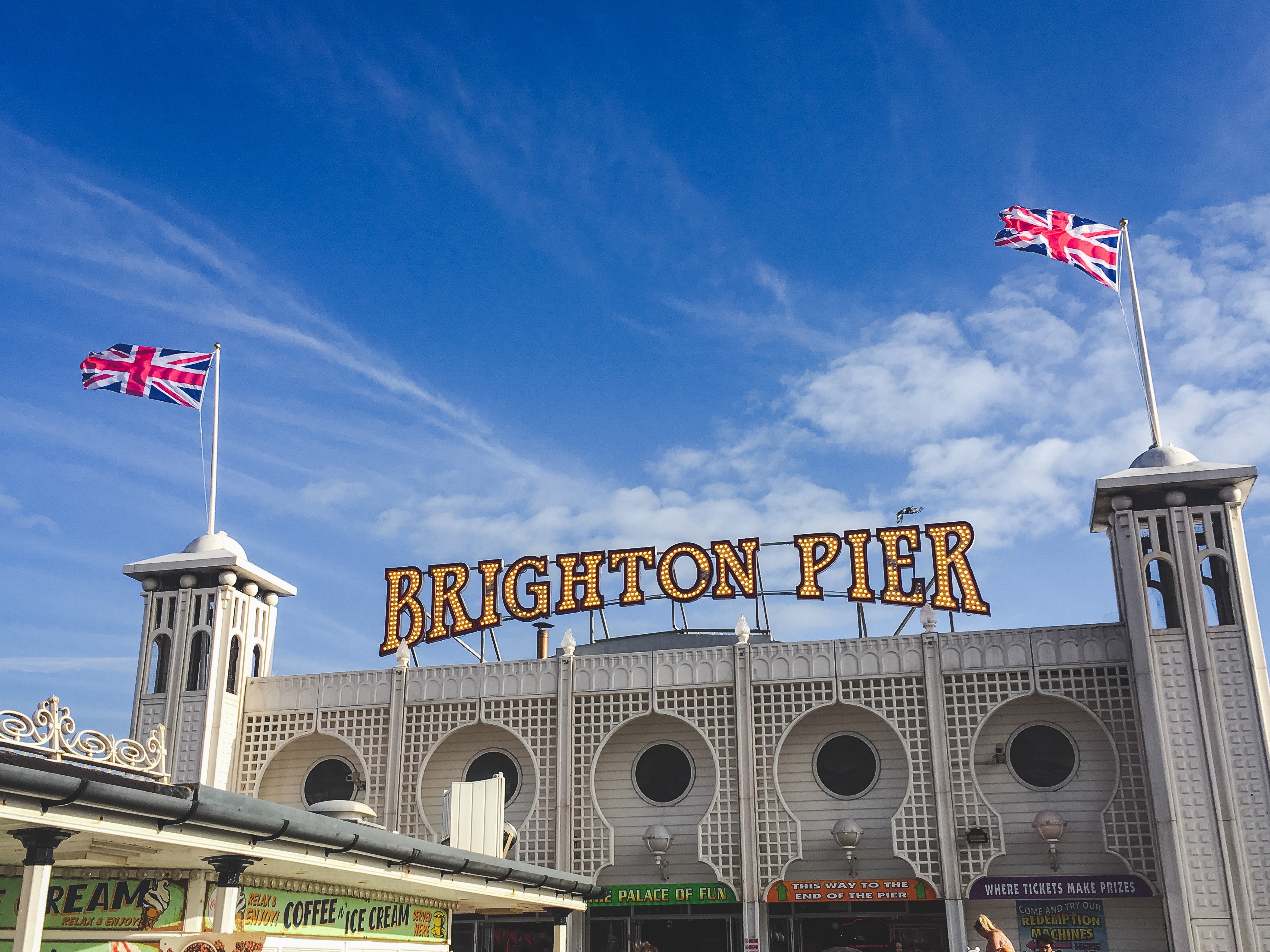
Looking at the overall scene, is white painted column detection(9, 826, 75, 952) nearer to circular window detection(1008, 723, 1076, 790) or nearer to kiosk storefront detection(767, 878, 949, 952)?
kiosk storefront detection(767, 878, 949, 952)

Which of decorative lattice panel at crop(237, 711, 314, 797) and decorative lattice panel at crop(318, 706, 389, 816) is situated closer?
decorative lattice panel at crop(318, 706, 389, 816)

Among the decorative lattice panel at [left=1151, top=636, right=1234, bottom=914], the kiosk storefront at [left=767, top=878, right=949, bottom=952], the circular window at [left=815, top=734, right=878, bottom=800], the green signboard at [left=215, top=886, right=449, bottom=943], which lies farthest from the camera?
the circular window at [left=815, top=734, right=878, bottom=800]

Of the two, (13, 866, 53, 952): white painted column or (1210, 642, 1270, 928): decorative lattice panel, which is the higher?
(1210, 642, 1270, 928): decorative lattice panel

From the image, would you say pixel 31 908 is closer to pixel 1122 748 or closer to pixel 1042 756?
pixel 1042 756

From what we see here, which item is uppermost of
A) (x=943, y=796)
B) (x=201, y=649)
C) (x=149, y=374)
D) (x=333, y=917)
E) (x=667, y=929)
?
(x=149, y=374)

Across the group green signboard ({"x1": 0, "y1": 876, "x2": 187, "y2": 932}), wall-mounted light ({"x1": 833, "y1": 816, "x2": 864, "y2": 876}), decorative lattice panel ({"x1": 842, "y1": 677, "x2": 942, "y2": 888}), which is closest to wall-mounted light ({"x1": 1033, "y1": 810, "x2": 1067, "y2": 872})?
decorative lattice panel ({"x1": 842, "y1": 677, "x2": 942, "y2": 888})

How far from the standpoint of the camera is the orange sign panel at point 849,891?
83.5 feet

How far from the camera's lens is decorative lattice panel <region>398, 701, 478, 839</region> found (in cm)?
2864

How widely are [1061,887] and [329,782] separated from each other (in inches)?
719

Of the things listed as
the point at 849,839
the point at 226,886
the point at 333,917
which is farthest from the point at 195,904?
the point at 849,839

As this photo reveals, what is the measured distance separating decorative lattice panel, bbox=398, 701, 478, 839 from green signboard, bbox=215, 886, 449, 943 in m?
11.0

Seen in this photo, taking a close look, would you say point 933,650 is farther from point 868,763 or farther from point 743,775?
point 743,775

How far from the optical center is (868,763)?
90.2 feet

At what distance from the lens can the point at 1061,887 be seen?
2472 cm
